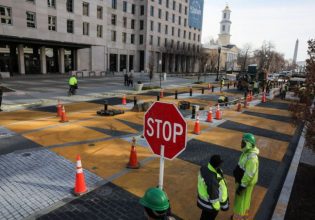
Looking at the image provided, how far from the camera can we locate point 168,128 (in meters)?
3.72

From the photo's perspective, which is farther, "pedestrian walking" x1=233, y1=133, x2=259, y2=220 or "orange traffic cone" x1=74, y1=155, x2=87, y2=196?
"orange traffic cone" x1=74, y1=155, x2=87, y2=196

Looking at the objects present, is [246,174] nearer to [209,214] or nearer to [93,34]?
[209,214]

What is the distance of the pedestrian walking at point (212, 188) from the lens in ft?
14.0

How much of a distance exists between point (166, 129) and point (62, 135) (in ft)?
27.6

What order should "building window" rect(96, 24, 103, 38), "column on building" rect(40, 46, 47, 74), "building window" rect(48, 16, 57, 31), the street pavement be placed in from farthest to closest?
"building window" rect(96, 24, 103, 38) < "column on building" rect(40, 46, 47, 74) < "building window" rect(48, 16, 57, 31) < the street pavement

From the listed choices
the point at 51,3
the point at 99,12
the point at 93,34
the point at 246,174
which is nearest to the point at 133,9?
the point at 99,12

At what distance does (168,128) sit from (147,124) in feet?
1.31

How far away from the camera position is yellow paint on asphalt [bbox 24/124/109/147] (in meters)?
10.2

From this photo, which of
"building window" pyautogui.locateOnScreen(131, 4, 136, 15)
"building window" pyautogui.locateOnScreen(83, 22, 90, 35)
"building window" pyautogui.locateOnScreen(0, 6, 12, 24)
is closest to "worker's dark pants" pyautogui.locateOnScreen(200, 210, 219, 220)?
"building window" pyautogui.locateOnScreen(0, 6, 12, 24)

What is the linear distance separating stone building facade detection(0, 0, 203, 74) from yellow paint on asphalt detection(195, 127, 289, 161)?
29.5 m

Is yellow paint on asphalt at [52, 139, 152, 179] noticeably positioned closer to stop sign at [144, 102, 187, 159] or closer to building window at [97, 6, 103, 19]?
stop sign at [144, 102, 187, 159]

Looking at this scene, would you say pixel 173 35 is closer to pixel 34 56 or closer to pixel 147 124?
pixel 34 56

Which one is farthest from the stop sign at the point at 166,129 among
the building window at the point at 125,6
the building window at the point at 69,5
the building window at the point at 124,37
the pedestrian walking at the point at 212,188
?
the building window at the point at 125,6

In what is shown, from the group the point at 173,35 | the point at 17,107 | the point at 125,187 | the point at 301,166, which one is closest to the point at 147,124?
the point at 125,187
